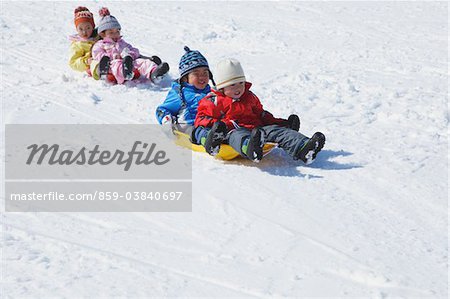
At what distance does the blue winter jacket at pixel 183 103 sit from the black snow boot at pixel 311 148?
3.64 ft

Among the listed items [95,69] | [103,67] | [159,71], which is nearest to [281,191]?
[159,71]

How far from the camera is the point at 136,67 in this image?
7168mm

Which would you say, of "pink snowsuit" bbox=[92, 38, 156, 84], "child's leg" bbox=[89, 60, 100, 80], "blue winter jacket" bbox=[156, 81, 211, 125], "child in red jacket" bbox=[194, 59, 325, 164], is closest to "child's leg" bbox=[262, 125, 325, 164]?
"child in red jacket" bbox=[194, 59, 325, 164]

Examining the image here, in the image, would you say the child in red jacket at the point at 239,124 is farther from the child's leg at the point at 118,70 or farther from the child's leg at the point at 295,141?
the child's leg at the point at 118,70

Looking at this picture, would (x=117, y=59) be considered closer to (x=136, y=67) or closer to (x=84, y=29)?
(x=136, y=67)


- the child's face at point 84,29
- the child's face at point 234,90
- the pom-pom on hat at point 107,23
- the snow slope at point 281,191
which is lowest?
the snow slope at point 281,191

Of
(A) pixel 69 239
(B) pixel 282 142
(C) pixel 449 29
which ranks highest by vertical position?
(C) pixel 449 29

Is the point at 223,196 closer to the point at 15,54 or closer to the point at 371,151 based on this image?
the point at 371,151

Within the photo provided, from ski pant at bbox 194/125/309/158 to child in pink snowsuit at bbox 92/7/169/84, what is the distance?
2136 millimetres

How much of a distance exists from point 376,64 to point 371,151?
2.71 meters

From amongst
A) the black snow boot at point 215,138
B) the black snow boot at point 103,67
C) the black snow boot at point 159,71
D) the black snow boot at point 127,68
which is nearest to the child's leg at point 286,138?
the black snow boot at point 215,138

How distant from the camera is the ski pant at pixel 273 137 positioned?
469cm

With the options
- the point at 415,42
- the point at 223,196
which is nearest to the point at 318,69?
the point at 415,42

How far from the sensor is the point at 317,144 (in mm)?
4664
